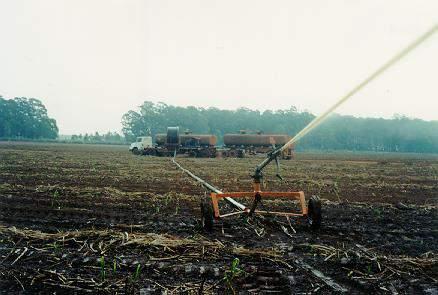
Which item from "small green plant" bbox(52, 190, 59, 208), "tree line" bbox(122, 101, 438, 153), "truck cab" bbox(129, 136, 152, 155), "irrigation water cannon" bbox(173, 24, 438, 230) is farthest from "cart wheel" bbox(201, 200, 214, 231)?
"tree line" bbox(122, 101, 438, 153)

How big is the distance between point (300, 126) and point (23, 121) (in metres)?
100

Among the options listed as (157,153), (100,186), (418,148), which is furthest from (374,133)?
(100,186)

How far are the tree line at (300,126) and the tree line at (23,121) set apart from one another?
93.2 feet

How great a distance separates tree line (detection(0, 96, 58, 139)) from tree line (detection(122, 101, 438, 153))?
28.4 m

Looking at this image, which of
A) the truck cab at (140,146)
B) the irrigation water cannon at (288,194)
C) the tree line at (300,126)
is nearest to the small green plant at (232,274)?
the irrigation water cannon at (288,194)

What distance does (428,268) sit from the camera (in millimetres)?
4977

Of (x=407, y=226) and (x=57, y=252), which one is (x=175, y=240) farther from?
(x=407, y=226)

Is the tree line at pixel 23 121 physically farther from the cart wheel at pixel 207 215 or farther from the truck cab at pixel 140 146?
the cart wheel at pixel 207 215

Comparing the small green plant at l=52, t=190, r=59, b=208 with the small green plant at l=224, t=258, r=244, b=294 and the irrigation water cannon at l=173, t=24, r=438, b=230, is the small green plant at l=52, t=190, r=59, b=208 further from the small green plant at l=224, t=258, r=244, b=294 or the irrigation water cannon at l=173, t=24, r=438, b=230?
the small green plant at l=224, t=258, r=244, b=294

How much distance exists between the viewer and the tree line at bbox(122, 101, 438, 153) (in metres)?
132

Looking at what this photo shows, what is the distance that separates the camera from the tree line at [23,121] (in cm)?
12119

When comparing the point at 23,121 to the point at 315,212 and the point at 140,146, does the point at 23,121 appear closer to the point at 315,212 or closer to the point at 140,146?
the point at 140,146

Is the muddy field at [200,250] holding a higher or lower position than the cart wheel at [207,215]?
lower

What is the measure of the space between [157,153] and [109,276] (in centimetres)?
4027
